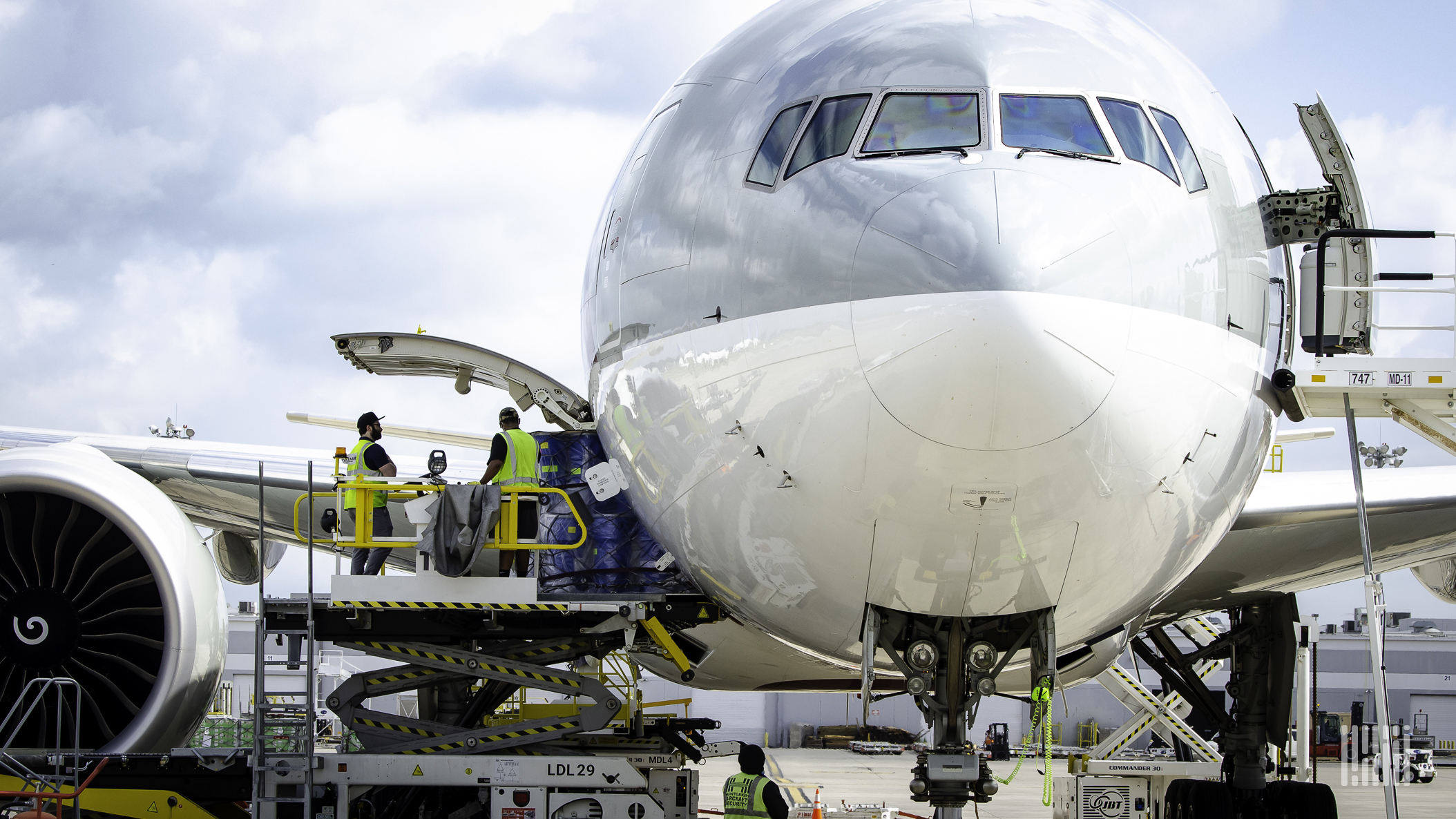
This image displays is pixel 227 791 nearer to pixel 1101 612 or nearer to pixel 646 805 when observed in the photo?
pixel 646 805

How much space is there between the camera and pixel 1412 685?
140 feet

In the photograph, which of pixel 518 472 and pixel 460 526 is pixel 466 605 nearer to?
pixel 460 526

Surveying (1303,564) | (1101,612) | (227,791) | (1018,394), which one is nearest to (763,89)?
(1018,394)

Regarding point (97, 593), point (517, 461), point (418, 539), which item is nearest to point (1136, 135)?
point (517, 461)

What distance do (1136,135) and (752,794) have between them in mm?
3646

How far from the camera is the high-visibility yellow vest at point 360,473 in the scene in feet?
27.4

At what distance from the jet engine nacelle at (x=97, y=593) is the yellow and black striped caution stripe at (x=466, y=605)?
176cm

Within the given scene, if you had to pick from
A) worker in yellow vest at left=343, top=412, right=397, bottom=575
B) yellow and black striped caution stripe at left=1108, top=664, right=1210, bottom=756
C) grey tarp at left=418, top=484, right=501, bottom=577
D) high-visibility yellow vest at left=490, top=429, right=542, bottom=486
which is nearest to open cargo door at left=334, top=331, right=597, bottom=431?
worker in yellow vest at left=343, top=412, right=397, bottom=575

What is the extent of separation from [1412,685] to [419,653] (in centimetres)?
4217

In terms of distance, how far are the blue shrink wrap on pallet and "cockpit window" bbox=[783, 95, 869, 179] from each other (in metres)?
2.36

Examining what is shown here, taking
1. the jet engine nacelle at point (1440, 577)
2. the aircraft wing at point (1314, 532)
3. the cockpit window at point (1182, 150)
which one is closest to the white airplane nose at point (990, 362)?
the cockpit window at point (1182, 150)

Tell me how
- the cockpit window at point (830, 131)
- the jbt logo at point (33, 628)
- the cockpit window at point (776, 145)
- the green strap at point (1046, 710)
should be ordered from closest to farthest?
1. the cockpit window at point (830, 131)
2. the cockpit window at point (776, 145)
3. the green strap at point (1046, 710)
4. the jbt logo at point (33, 628)

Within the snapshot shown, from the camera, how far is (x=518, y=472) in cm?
785

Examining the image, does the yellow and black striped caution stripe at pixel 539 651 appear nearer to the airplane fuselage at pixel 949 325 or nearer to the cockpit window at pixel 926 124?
the airplane fuselage at pixel 949 325
